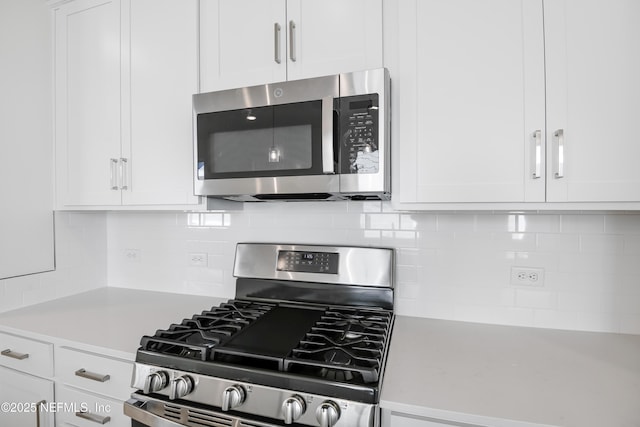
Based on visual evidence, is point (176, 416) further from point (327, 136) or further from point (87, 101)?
point (87, 101)

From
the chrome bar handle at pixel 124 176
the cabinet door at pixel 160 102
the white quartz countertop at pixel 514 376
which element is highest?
the cabinet door at pixel 160 102

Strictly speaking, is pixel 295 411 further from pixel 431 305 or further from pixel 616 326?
pixel 616 326

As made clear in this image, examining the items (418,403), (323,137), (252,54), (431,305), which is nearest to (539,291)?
(431,305)

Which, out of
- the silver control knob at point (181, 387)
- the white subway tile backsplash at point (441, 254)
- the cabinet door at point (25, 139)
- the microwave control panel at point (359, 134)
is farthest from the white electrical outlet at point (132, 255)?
the microwave control panel at point (359, 134)

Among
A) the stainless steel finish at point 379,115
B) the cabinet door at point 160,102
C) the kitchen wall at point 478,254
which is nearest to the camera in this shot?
the stainless steel finish at point 379,115

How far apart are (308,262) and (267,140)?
61cm

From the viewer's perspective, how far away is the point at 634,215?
50.1 inches

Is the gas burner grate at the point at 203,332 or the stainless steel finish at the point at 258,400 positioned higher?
the gas burner grate at the point at 203,332

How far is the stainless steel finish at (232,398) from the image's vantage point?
95 centimetres

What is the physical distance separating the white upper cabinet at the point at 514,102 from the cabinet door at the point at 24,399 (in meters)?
1.66

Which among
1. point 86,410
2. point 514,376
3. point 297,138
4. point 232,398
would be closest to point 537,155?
point 514,376

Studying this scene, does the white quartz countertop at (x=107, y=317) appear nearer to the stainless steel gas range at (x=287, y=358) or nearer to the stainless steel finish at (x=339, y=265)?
the stainless steel gas range at (x=287, y=358)

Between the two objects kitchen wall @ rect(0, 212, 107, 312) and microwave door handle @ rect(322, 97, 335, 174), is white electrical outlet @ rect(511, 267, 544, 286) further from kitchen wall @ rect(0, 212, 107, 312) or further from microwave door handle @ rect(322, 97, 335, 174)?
kitchen wall @ rect(0, 212, 107, 312)

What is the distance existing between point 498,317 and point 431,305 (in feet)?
0.88
